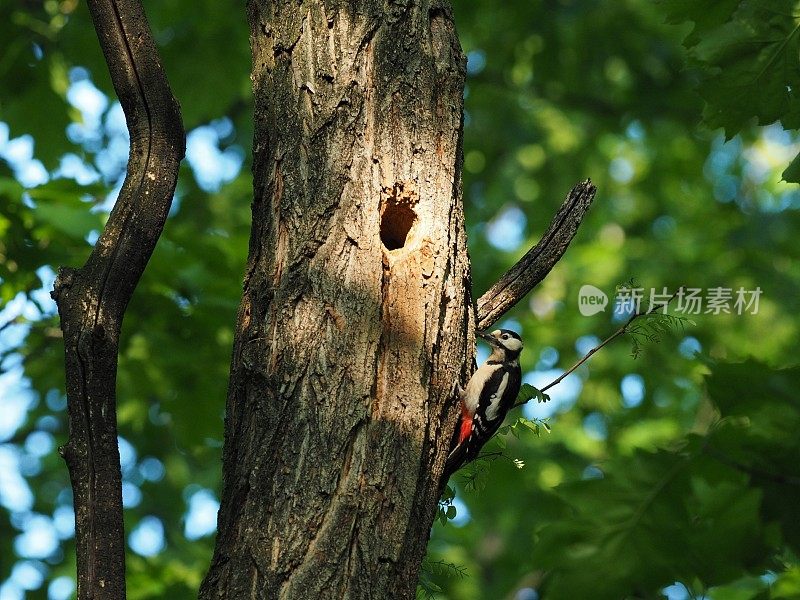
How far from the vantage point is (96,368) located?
2180mm

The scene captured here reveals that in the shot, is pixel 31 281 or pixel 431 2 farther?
pixel 31 281

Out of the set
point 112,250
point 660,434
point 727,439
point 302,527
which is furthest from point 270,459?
point 660,434

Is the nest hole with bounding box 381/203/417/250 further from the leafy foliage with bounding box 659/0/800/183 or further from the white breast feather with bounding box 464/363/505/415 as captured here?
the leafy foliage with bounding box 659/0/800/183

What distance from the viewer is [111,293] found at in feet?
7.36

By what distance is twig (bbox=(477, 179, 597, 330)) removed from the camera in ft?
8.94

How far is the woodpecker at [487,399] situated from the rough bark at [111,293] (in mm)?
876

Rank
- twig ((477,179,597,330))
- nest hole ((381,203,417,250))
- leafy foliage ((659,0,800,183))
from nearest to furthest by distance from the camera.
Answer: nest hole ((381,203,417,250)), twig ((477,179,597,330)), leafy foliage ((659,0,800,183))

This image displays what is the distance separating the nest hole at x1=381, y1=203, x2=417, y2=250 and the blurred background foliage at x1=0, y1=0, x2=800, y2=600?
714 mm

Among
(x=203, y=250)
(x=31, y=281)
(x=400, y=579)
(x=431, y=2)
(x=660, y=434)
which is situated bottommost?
(x=400, y=579)

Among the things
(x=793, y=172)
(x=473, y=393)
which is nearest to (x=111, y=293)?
(x=473, y=393)

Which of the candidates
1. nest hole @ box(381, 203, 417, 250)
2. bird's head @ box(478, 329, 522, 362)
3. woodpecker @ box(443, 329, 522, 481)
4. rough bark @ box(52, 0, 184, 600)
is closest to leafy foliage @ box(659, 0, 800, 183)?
woodpecker @ box(443, 329, 522, 481)

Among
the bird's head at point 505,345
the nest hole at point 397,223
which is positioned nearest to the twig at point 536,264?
the nest hole at point 397,223

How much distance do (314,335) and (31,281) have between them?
2.75 meters

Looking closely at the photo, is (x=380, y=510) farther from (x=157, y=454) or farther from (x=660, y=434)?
(x=157, y=454)
